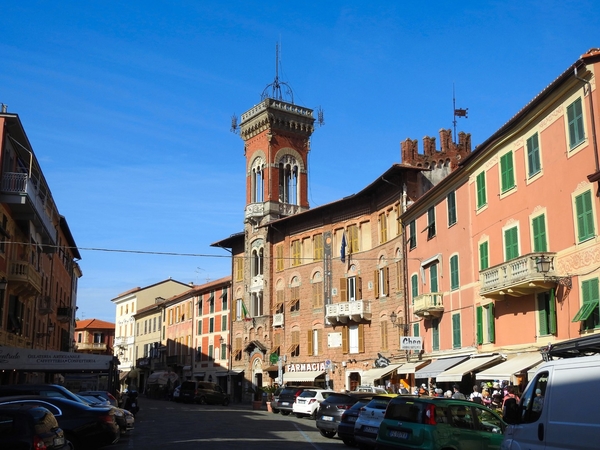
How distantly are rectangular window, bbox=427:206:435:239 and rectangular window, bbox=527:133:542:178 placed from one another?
986cm

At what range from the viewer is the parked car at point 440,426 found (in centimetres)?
1281

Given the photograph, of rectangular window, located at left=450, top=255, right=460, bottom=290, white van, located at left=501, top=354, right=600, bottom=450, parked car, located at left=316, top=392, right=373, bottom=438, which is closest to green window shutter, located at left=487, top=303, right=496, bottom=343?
rectangular window, located at left=450, top=255, right=460, bottom=290

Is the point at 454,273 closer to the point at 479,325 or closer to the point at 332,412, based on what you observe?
the point at 479,325

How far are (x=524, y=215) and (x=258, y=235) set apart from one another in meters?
31.8

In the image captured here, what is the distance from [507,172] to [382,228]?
1747 cm

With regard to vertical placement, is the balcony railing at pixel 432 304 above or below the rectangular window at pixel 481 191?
below

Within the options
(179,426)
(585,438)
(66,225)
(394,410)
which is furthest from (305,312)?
(585,438)

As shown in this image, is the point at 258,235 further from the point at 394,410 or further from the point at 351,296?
the point at 394,410

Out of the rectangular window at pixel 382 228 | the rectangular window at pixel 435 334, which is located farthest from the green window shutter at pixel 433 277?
the rectangular window at pixel 382 228

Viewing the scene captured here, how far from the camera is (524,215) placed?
2425cm

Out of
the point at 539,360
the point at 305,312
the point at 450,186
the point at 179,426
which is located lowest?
the point at 179,426

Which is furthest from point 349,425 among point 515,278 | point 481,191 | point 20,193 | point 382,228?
point 382,228

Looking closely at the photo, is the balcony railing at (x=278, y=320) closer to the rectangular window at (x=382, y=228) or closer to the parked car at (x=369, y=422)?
the rectangular window at (x=382, y=228)

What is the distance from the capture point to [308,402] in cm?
3222
